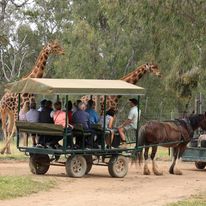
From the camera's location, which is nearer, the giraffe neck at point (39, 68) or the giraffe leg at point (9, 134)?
the giraffe leg at point (9, 134)

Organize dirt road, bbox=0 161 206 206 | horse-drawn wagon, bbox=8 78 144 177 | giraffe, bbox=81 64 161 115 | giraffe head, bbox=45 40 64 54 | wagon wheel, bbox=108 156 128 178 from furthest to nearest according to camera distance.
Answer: giraffe head, bbox=45 40 64 54 → giraffe, bbox=81 64 161 115 → wagon wheel, bbox=108 156 128 178 → horse-drawn wagon, bbox=8 78 144 177 → dirt road, bbox=0 161 206 206

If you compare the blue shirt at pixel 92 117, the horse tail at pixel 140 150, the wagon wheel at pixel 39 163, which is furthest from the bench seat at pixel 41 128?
the horse tail at pixel 140 150

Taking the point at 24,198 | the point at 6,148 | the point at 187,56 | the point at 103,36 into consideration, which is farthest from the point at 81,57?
the point at 24,198

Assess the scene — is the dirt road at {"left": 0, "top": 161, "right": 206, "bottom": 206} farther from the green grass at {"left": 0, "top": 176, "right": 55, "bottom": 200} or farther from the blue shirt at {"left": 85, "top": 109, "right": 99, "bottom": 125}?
the blue shirt at {"left": 85, "top": 109, "right": 99, "bottom": 125}

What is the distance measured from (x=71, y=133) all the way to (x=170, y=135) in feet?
12.0

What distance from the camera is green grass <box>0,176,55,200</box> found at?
1248cm

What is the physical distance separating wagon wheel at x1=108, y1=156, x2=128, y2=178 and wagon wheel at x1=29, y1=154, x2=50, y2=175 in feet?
5.27

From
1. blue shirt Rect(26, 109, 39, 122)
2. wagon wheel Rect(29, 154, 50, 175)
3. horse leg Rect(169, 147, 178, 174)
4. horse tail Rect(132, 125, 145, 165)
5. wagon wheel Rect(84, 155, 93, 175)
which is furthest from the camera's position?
horse leg Rect(169, 147, 178, 174)

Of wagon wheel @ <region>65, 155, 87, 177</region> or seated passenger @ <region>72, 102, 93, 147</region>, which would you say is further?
seated passenger @ <region>72, 102, 93, 147</region>


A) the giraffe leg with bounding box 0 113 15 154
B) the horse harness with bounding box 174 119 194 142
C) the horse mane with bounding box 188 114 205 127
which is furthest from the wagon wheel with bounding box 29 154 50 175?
the giraffe leg with bounding box 0 113 15 154

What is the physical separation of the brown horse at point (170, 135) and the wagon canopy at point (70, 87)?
1.65 metres

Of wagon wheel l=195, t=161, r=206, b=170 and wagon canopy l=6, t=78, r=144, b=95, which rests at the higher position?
wagon canopy l=6, t=78, r=144, b=95

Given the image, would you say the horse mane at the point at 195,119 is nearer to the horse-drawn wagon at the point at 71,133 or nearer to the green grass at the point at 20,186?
the horse-drawn wagon at the point at 71,133

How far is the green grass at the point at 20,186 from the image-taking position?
12477 mm
